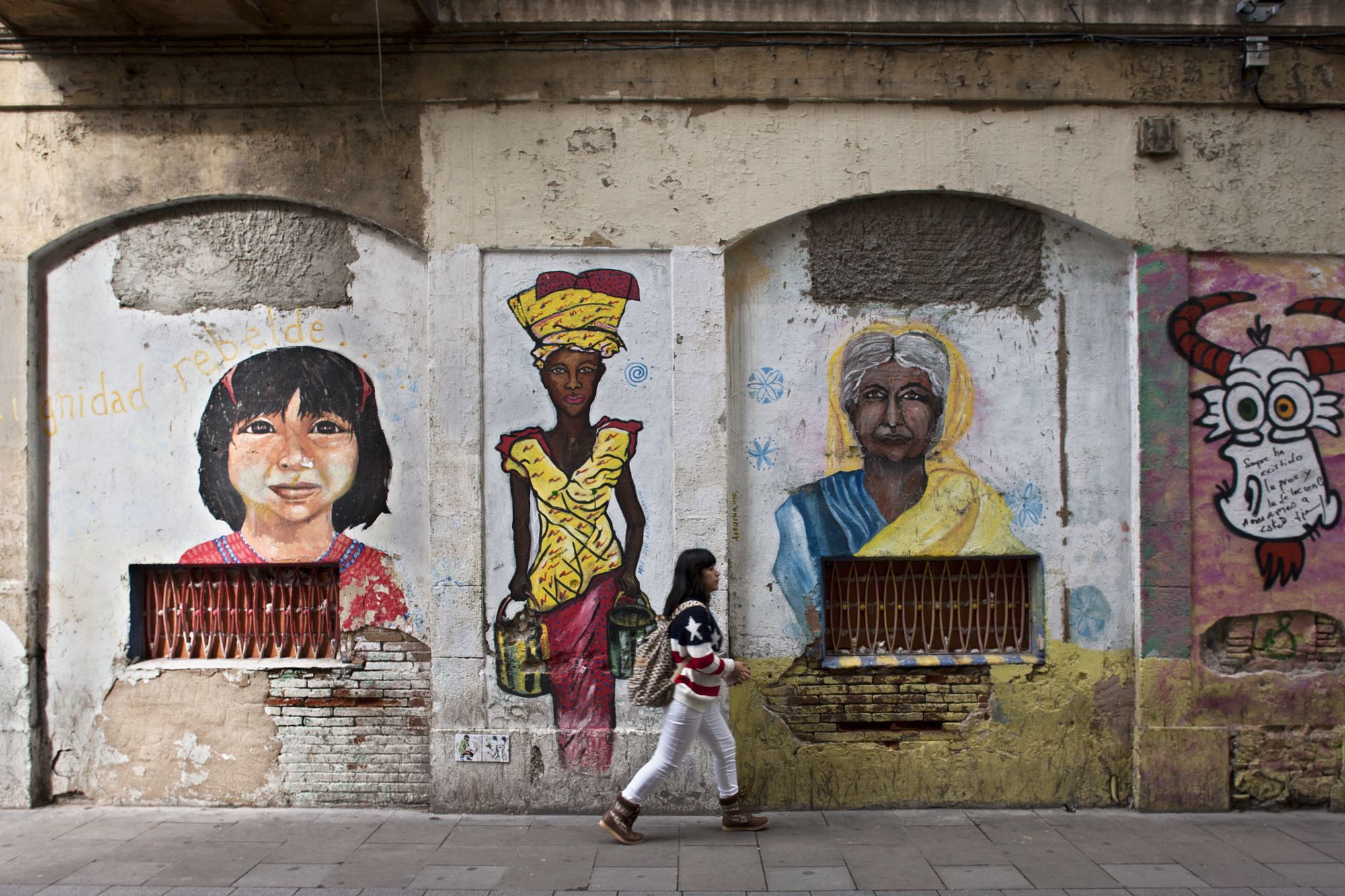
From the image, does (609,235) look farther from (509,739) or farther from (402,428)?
(509,739)

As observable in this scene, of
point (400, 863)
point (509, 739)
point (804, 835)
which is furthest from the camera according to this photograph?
point (509, 739)

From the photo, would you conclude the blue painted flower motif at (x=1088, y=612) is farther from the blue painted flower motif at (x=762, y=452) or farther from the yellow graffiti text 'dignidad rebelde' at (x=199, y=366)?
the yellow graffiti text 'dignidad rebelde' at (x=199, y=366)

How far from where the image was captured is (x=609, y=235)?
605 cm

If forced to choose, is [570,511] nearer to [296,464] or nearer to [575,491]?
[575,491]

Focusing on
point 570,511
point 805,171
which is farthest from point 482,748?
point 805,171

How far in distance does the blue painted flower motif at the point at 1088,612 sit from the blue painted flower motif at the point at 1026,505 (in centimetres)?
52

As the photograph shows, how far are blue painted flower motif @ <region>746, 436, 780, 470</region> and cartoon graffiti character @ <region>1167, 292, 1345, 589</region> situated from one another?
8.54ft

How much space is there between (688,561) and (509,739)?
1.75 m

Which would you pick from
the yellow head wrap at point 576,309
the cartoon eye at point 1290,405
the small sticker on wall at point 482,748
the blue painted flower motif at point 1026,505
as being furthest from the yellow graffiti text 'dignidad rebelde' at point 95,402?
the cartoon eye at point 1290,405

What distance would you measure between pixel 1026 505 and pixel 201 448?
5353 mm

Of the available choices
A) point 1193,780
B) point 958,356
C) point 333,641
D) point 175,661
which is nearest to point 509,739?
point 333,641

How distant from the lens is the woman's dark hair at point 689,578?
5.26 m

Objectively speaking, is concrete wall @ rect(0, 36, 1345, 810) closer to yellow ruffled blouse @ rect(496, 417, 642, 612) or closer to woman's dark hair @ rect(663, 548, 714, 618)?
yellow ruffled blouse @ rect(496, 417, 642, 612)

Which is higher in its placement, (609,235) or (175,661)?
(609,235)
